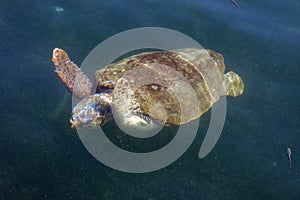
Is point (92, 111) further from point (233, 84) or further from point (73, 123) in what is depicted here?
point (233, 84)

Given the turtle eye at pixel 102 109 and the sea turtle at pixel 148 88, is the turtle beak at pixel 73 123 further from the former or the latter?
the turtle eye at pixel 102 109

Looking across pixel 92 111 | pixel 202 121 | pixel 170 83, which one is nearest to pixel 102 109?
pixel 92 111

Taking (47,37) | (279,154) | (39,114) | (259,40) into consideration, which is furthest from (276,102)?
(47,37)

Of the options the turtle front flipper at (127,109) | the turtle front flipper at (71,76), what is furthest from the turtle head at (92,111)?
the turtle front flipper at (71,76)

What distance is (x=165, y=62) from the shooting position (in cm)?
365

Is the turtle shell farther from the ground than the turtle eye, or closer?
farther from the ground

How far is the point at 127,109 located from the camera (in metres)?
3.30


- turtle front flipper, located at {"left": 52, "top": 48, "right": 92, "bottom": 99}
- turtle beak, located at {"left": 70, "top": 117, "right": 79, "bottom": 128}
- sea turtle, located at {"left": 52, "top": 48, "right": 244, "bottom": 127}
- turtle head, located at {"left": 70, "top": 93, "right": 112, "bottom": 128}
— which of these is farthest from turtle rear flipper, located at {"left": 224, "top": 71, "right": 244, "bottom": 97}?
turtle beak, located at {"left": 70, "top": 117, "right": 79, "bottom": 128}

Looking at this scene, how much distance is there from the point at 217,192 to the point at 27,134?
230 centimetres

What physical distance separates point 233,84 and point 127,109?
5.49ft

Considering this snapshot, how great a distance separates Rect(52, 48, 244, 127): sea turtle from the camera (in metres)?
3.30

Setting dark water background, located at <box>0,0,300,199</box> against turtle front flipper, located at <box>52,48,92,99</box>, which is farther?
turtle front flipper, located at <box>52,48,92,99</box>

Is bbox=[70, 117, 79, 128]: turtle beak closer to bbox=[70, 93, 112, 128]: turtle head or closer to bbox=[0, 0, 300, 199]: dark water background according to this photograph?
bbox=[70, 93, 112, 128]: turtle head

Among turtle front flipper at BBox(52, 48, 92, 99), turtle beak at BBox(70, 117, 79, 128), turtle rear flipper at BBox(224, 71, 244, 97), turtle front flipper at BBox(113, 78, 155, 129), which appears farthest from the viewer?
turtle rear flipper at BBox(224, 71, 244, 97)
